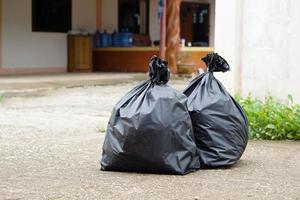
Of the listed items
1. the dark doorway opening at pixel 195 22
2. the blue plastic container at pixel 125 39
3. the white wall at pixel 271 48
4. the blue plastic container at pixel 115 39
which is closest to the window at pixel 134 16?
the blue plastic container at pixel 115 39

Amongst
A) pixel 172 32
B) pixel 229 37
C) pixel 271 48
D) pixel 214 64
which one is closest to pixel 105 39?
pixel 172 32

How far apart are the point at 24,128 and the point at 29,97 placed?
4435 mm

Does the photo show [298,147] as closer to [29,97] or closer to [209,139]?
[209,139]

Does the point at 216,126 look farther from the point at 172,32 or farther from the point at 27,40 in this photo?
the point at 27,40

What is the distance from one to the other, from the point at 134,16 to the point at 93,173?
59.5 ft

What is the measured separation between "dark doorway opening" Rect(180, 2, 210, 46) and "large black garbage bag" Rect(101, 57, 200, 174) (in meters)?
19.9

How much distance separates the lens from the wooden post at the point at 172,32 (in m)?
18.5

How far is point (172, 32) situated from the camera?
18516mm

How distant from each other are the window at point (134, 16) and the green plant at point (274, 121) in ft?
51.5

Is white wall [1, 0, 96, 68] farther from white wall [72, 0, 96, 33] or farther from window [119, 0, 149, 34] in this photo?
window [119, 0, 149, 34]

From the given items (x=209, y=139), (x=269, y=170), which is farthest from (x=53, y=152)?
→ (x=269, y=170)

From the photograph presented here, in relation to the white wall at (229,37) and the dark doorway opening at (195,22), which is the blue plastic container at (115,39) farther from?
the white wall at (229,37)

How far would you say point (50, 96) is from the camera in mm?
12508

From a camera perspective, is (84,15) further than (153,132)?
Yes
